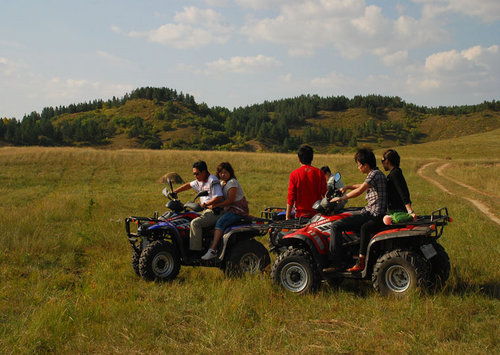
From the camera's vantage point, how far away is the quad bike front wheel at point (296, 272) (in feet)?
21.5

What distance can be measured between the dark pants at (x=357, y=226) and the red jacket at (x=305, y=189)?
117 centimetres

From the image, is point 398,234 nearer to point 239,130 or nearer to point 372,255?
point 372,255

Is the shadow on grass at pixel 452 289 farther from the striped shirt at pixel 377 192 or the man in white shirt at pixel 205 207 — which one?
the man in white shirt at pixel 205 207

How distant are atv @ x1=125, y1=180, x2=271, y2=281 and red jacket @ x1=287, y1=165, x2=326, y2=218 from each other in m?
0.69

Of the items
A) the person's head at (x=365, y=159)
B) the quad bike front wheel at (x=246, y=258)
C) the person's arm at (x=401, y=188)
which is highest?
the person's head at (x=365, y=159)

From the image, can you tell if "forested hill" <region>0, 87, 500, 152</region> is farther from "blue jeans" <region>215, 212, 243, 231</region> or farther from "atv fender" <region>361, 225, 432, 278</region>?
"atv fender" <region>361, 225, 432, 278</region>

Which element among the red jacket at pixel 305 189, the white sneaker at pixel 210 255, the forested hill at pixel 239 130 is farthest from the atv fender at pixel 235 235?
the forested hill at pixel 239 130

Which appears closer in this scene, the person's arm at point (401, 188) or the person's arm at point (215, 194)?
the person's arm at point (401, 188)

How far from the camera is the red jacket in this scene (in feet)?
24.7

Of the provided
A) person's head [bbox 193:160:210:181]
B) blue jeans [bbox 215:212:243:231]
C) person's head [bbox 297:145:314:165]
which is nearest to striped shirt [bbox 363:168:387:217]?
person's head [bbox 297:145:314:165]

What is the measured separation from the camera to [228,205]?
8109 millimetres

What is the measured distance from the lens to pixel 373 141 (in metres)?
157

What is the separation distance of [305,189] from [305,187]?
34 millimetres

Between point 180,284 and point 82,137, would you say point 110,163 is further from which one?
point 82,137
